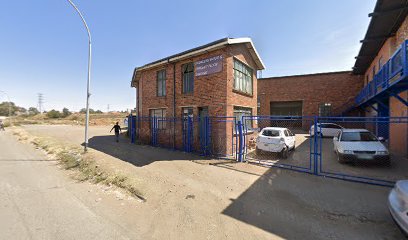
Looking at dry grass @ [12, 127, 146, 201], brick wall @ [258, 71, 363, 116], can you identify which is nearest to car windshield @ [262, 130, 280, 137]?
dry grass @ [12, 127, 146, 201]

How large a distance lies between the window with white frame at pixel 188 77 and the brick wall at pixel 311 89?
1698 cm

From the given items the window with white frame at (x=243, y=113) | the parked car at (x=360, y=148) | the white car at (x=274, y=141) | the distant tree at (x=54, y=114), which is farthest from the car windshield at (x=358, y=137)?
the distant tree at (x=54, y=114)

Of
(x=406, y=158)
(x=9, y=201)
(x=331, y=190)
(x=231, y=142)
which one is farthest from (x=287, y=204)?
(x=406, y=158)

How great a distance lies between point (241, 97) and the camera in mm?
11828

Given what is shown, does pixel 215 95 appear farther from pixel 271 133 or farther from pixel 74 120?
pixel 74 120

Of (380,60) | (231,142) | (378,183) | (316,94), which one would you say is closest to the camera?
(378,183)

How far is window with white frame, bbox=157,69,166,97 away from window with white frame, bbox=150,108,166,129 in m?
1.21

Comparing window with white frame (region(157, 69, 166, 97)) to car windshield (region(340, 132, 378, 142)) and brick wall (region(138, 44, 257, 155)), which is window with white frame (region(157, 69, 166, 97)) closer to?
brick wall (region(138, 44, 257, 155))

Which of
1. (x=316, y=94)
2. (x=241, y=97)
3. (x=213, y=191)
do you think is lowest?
(x=213, y=191)

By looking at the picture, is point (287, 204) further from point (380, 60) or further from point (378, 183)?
point (380, 60)

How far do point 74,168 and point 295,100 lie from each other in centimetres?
2422

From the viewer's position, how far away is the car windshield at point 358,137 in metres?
8.55

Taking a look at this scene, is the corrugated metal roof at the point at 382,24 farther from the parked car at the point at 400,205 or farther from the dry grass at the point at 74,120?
the dry grass at the point at 74,120

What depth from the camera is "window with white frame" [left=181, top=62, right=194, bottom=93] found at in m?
11.8
